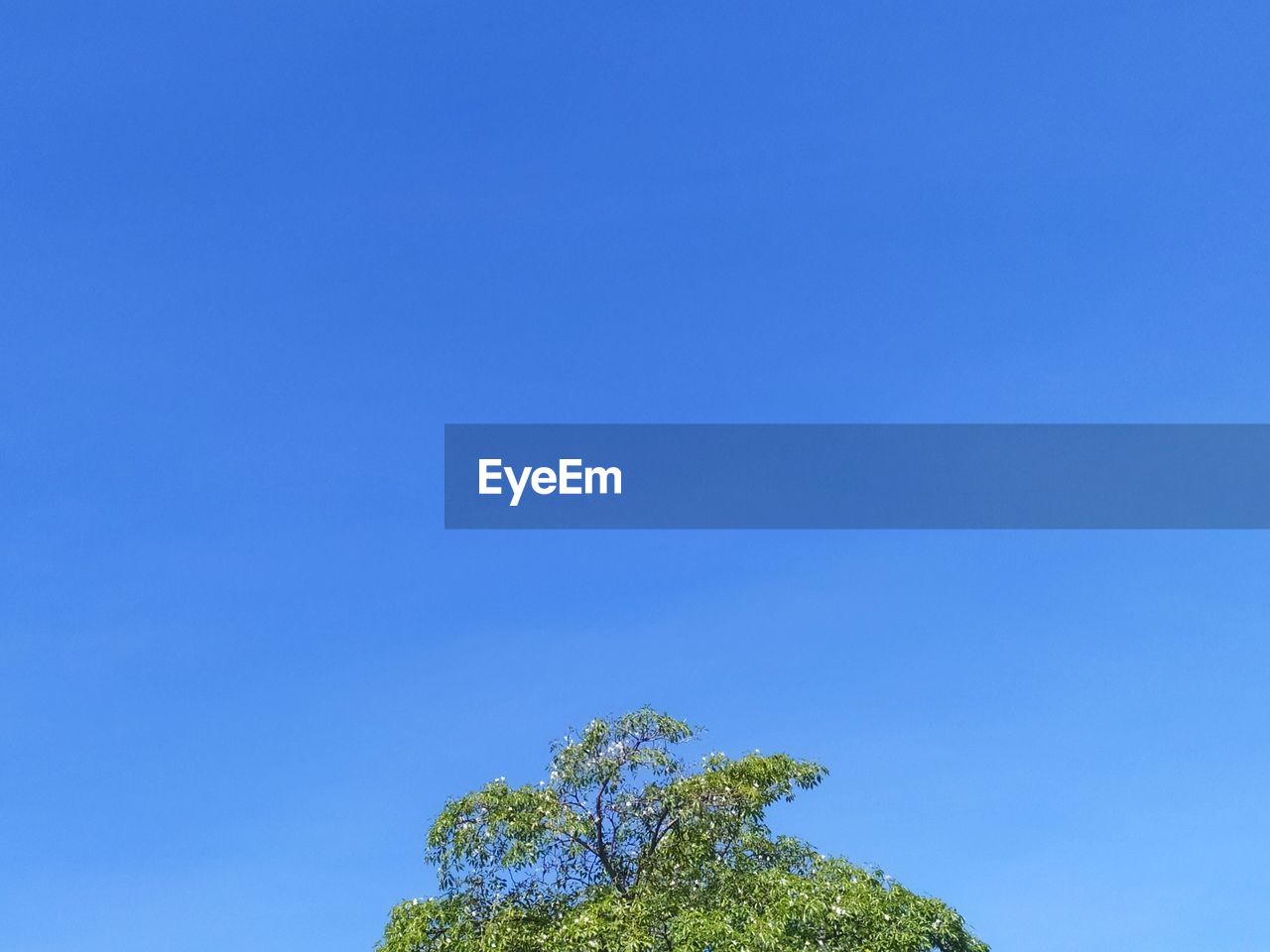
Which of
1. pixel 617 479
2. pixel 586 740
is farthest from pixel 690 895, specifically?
pixel 617 479

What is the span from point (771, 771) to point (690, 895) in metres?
3.05

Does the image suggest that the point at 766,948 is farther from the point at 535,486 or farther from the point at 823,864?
the point at 535,486

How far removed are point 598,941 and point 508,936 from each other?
6.86 feet

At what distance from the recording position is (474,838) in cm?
2338

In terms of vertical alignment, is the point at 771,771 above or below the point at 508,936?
above

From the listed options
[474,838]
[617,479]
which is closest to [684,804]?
[474,838]

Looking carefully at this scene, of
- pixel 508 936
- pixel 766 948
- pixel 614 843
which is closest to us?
pixel 766 948

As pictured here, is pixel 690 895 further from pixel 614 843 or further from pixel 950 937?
pixel 950 937

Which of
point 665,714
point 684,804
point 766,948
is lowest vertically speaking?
point 766,948

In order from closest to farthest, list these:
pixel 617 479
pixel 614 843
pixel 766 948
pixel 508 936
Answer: pixel 766 948 → pixel 508 936 → pixel 614 843 → pixel 617 479

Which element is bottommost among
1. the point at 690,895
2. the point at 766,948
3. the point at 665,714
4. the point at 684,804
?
the point at 766,948

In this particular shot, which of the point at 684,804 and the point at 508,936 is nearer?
the point at 508,936

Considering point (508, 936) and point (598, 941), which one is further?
point (508, 936)

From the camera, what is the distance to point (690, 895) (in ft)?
73.4
